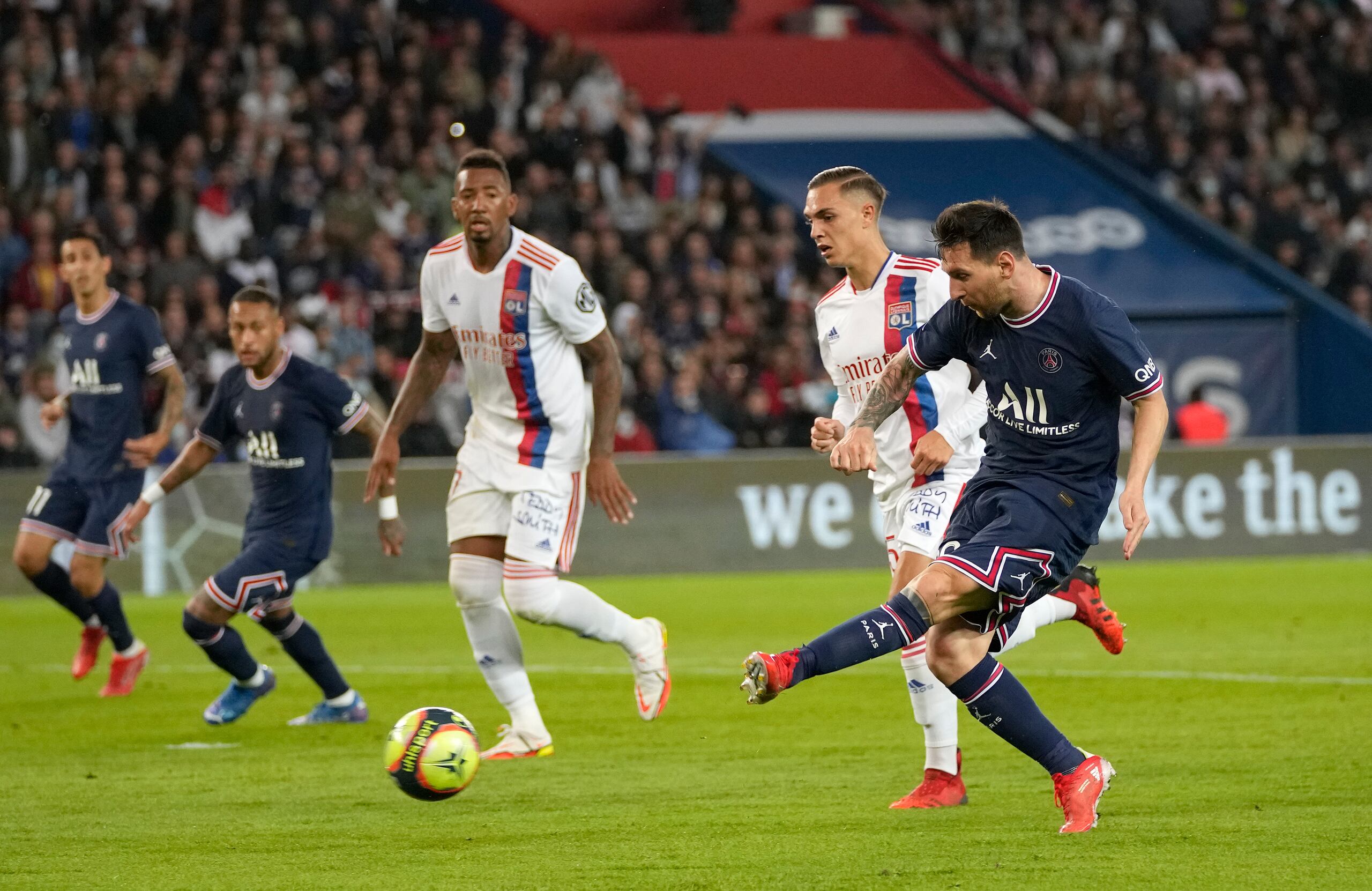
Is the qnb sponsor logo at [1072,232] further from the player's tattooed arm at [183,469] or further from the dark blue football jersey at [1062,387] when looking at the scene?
the dark blue football jersey at [1062,387]

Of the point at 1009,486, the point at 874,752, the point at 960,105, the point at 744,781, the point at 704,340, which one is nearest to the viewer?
the point at 1009,486

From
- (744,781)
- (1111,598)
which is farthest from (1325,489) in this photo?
(744,781)

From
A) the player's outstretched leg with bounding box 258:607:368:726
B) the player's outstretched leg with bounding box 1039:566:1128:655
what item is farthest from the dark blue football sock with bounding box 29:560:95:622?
the player's outstretched leg with bounding box 1039:566:1128:655

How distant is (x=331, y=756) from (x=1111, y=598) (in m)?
8.22

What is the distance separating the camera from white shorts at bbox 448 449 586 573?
7.67m

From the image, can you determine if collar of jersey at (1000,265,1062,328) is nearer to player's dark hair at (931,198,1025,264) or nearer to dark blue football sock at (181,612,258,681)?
player's dark hair at (931,198,1025,264)

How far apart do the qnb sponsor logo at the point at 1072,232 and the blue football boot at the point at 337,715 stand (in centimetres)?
1474

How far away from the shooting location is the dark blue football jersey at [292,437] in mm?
9000

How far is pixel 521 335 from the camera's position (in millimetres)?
7652

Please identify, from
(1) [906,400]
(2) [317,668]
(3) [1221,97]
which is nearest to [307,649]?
(2) [317,668]

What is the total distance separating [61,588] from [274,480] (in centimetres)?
229

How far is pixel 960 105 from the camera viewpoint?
24.5 meters

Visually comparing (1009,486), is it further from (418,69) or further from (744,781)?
(418,69)

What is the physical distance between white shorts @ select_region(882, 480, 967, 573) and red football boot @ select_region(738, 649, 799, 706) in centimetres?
126
